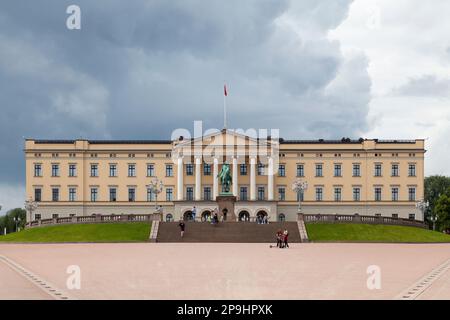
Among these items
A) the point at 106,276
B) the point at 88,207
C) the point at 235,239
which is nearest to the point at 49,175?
the point at 88,207

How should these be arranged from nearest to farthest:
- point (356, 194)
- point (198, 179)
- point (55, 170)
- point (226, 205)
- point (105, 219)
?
point (105, 219) → point (226, 205) → point (198, 179) → point (55, 170) → point (356, 194)

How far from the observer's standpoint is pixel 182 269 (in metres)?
33.3

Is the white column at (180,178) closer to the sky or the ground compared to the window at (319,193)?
closer to the sky

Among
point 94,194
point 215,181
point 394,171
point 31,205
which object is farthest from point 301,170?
point 31,205

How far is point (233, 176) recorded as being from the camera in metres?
120

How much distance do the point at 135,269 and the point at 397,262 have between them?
14.2 meters

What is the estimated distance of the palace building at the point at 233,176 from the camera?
396ft

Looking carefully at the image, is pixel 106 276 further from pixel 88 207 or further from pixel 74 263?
pixel 88 207

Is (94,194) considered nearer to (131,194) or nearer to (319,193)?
(131,194)

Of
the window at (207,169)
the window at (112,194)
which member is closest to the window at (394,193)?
the window at (207,169)

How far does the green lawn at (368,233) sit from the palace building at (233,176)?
111 ft

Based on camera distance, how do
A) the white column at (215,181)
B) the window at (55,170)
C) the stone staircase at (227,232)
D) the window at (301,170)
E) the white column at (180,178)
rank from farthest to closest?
the window at (301,170)
the window at (55,170)
the white column at (215,181)
the white column at (180,178)
the stone staircase at (227,232)

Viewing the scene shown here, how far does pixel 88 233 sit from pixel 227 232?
14.7 m

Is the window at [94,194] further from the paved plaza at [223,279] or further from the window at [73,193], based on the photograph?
the paved plaza at [223,279]
